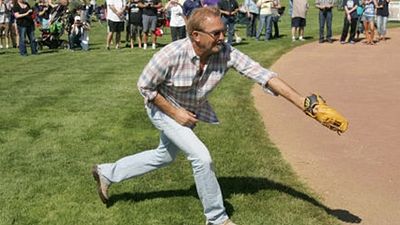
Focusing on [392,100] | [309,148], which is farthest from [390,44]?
[309,148]

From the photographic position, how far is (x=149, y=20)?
17500 millimetres

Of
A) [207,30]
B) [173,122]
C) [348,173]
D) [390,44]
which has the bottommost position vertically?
[390,44]

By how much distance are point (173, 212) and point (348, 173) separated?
2.03 meters

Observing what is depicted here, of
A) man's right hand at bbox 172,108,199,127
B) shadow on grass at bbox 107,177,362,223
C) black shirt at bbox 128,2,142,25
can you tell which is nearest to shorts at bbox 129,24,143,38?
black shirt at bbox 128,2,142,25

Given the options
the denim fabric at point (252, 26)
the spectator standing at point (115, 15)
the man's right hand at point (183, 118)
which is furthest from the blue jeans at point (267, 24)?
the man's right hand at point (183, 118)

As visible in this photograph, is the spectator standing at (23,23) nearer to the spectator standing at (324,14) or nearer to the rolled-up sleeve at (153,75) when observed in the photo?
the spectator standing at (324,14)

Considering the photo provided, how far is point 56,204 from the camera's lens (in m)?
5.24

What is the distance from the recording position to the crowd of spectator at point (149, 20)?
1711 centimetres

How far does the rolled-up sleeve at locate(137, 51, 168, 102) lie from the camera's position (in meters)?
4.34

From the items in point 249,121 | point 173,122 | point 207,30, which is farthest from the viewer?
point 249,121

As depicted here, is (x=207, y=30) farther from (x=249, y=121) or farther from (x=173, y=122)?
(x=249, y=121)

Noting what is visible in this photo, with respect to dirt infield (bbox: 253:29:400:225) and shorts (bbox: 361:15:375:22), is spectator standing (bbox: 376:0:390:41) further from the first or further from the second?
dirt infield (bbox: 253:29:400:225)

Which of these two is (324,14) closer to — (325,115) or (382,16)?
(382,16)

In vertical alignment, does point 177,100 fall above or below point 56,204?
above
